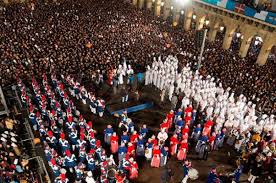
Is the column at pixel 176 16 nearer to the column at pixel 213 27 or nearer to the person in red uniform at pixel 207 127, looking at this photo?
the column at pixel 213 27

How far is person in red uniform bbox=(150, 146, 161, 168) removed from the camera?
12.1 metres

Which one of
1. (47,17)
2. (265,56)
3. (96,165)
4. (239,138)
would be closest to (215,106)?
(239,138)

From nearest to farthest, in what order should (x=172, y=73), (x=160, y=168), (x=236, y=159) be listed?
1. (x=160, y=168)
2. (x=236, y=159)
3. (x=172, y=73)

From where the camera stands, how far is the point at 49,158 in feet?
37.2

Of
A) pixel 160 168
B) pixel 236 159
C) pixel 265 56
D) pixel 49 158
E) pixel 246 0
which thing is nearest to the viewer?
pixel 49 158

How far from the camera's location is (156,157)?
12398 mm

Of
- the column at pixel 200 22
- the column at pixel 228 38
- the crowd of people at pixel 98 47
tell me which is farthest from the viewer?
the column at pixel 200 22

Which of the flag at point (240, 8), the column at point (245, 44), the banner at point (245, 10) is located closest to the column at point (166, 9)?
the banner at point (245, 10)

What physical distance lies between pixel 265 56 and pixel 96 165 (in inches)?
740

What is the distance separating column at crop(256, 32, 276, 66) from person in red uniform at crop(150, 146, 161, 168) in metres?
16.4

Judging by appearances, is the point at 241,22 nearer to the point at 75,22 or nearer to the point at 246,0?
the point at 246,0

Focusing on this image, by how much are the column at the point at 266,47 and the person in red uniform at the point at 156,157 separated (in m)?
16.4

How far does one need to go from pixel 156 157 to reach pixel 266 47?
16.6 m

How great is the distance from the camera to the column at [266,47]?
22994 millimetres
